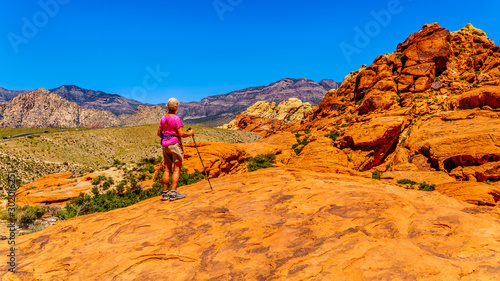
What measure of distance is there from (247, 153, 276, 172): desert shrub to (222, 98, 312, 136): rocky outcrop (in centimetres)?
10198

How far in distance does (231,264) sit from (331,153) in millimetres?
16219

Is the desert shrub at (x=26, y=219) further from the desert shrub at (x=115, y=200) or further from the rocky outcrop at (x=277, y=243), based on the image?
the rocky outcrop at (x=277, y=243)

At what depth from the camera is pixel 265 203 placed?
724cm

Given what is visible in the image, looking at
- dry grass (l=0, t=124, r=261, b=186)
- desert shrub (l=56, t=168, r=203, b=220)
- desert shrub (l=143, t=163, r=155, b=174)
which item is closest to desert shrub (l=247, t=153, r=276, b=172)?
desert shrub (l=56, t=168, r=203, b=220)

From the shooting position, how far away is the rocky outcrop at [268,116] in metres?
131

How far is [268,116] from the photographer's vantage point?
6156 inches

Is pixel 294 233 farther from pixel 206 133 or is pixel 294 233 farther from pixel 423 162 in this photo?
pixel 206 133

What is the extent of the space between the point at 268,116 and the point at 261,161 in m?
139

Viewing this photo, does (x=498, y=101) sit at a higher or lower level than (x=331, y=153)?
higher

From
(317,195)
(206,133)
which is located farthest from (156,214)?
(206,133)

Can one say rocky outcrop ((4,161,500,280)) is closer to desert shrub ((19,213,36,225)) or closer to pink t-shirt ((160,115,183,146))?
pink t-shirt ((160,115,183,146))

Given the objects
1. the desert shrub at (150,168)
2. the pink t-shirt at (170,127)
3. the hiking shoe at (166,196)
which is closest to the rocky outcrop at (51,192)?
the desert shrub at (150,168)

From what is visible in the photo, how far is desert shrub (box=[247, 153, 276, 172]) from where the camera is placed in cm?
1795

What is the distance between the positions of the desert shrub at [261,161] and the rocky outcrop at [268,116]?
101984 mm
